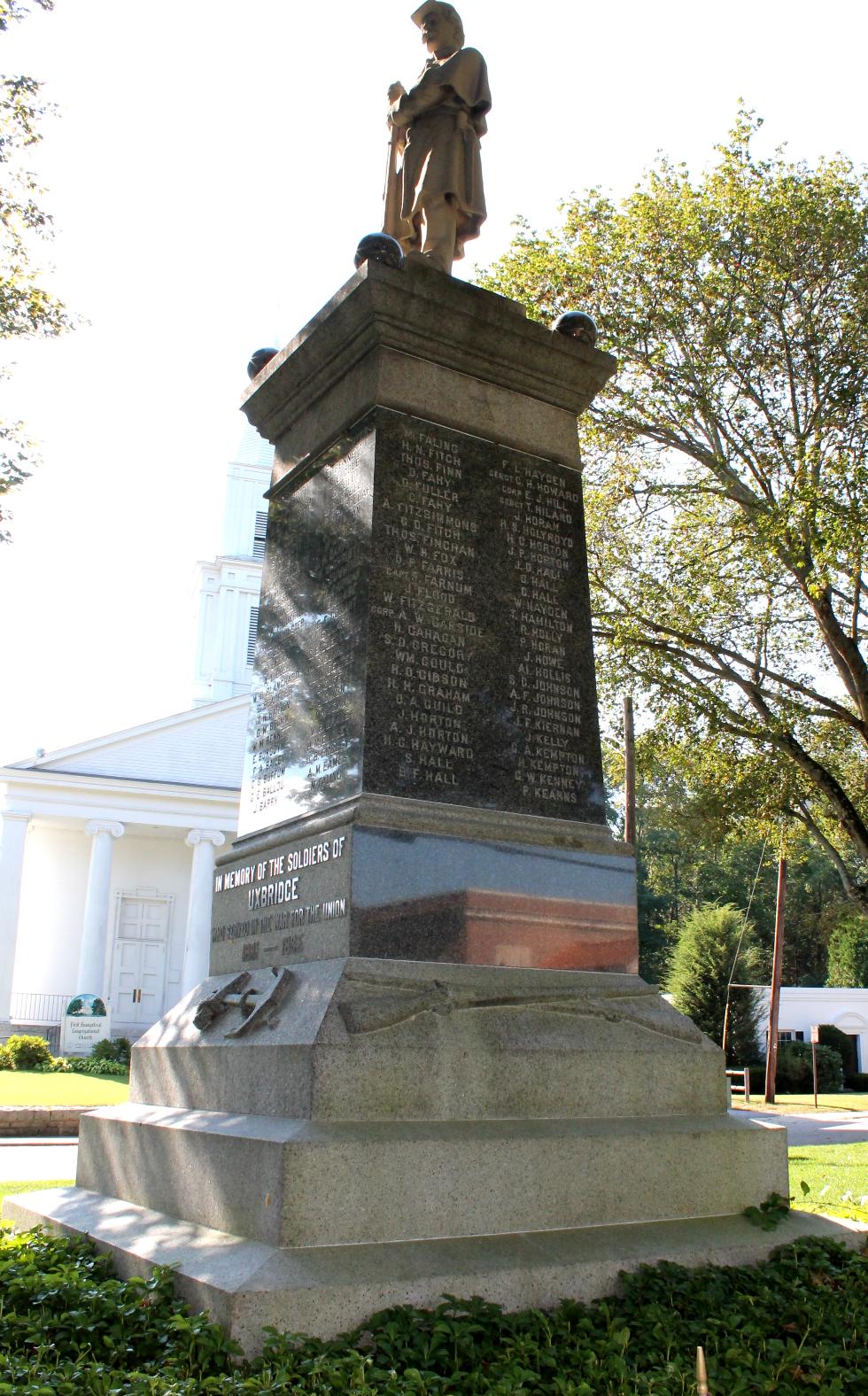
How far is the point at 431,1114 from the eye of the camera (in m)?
4.50

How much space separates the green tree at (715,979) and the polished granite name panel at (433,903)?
32.8 m

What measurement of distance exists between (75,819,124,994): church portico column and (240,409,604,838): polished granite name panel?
1195 inches

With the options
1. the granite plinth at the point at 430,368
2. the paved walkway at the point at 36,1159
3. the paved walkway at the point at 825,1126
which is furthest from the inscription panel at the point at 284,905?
the paved walkway at the point at 825,1126

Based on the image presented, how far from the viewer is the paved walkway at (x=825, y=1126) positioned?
1659cm

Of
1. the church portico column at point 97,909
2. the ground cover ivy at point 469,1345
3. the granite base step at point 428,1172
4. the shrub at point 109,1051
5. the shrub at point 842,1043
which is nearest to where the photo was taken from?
the ground cover ivy at point 469,1345

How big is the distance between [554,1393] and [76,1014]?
29.8 meters

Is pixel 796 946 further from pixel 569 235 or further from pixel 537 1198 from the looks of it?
pixel 537 1198

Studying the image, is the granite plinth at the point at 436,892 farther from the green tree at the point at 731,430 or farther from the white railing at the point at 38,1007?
the white railing at the point at 38,1007

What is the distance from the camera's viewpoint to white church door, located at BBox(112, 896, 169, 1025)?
37344mm

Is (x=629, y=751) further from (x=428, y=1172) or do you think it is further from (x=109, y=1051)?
(x=109, y=1051)

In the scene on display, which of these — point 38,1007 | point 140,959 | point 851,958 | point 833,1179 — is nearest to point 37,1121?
point 833,1179

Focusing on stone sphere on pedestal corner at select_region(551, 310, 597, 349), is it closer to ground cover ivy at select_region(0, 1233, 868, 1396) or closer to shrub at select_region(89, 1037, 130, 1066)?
ground cover ivy at select_region(0, 1233, 868, 1396)

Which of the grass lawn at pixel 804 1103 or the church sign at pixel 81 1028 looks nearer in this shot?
the grass lawn at pixel 804 1103

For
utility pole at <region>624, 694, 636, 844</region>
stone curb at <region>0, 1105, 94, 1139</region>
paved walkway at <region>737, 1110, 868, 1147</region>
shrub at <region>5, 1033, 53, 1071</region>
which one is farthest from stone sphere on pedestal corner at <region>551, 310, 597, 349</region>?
shrub at <region>5, 1033, 53, 1071</region>
